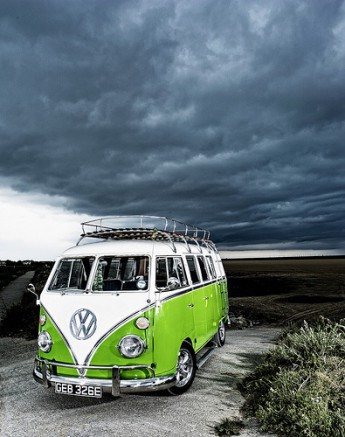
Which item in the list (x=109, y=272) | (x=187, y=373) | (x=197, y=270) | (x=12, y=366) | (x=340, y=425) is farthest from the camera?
(x=12, y=366)

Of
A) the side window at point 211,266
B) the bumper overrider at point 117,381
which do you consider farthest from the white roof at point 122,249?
the side window at point 211,266

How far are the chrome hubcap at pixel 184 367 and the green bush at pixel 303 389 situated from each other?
958 mm

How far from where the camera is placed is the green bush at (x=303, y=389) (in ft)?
15.0

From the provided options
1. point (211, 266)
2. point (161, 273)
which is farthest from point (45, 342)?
point (211, 266)

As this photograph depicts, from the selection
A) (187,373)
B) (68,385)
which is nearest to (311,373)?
(187,373)

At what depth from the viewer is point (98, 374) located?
17.0ft

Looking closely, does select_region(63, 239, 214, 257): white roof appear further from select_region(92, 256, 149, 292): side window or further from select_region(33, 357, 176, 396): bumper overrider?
select_region(33, 357, 176, 396): bumper overrider

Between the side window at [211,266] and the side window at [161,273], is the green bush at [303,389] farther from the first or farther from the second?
the side window at [211,266]

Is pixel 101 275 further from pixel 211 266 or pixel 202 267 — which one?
pixel 211 266

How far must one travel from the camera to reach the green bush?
4.57 m

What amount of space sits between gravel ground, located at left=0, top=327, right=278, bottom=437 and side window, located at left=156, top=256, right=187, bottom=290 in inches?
69.4

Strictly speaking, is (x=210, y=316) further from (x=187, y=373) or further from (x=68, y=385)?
(x=68, y=385)

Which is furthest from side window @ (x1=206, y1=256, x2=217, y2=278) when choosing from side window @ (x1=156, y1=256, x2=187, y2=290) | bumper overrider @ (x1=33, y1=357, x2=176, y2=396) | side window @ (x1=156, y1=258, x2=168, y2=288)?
bumper overrider @ (x1=33, y1=357, x2=176, y2=396)

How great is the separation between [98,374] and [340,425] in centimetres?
312
